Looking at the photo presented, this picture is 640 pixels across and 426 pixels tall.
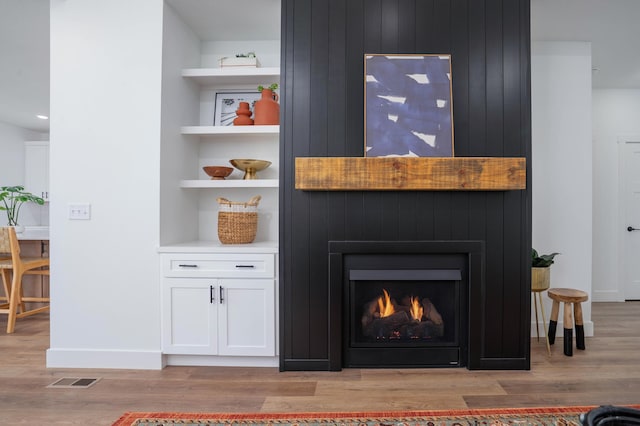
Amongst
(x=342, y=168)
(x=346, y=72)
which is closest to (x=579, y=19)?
(x=346, y=72)

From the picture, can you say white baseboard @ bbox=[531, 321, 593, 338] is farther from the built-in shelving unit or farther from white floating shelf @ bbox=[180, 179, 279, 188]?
the built-in shelving unit

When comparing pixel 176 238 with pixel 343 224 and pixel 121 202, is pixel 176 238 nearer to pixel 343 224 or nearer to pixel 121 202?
pixel 121 202

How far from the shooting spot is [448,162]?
2367 millimetres

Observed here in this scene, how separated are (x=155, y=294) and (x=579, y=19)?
3947 mm

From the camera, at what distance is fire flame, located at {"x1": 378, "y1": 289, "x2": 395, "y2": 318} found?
2.55m

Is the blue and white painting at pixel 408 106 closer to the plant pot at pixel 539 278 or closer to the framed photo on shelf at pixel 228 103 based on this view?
the framed photo on shelf at pixel 228 103

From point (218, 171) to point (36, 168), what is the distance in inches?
201

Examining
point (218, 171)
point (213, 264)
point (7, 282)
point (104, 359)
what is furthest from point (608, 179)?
point (7, 282)

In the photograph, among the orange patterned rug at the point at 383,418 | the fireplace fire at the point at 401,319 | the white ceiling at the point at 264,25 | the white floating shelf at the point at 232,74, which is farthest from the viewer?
the white floating shelf at the point at 232,74

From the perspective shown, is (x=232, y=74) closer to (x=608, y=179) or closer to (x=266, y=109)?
(x=266, y=109)

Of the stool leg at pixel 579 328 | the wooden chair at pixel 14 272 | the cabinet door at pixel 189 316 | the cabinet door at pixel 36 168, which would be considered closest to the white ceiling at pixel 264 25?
the wooden chair at pixel 14 272

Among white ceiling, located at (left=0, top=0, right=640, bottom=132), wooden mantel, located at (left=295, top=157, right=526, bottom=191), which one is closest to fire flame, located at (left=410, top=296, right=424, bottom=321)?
wooden mantel, located at (left=295, top=157, right=526, bottom=191)

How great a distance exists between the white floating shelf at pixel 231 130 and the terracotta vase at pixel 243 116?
0.11m

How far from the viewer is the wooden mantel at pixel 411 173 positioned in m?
2.37
